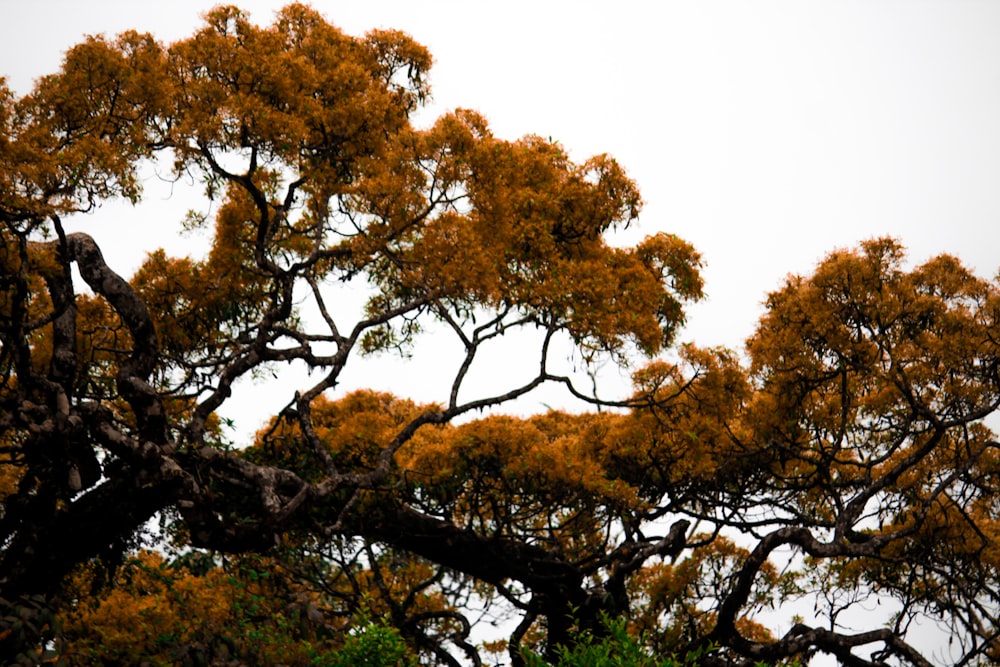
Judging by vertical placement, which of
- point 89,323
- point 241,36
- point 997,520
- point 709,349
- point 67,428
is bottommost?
point 67,428

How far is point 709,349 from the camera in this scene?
482 inches

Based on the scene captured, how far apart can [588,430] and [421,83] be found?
16.2 feet

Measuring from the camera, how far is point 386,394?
582 inches

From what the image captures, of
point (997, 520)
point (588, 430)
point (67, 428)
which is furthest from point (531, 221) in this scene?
point (997, 520)

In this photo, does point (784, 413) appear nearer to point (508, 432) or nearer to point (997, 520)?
point (508, 432)

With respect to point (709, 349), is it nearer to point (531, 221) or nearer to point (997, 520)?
point (531, 221)

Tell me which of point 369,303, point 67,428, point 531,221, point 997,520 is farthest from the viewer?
point 997,520

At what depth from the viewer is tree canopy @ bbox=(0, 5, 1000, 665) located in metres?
9.70

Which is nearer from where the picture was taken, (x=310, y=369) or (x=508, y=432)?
(x=310, y=369)

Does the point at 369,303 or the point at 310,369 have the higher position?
the point at 369,303

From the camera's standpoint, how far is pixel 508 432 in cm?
1247

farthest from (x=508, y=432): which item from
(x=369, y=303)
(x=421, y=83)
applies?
(x=421, y=83)

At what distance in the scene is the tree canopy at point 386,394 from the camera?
9.70 meters

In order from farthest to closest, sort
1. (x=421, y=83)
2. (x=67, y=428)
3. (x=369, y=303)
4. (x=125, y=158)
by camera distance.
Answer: (x=369, y=303) → (x=421, y=83) → (x=125, y=158) → (x=67, y=428)
